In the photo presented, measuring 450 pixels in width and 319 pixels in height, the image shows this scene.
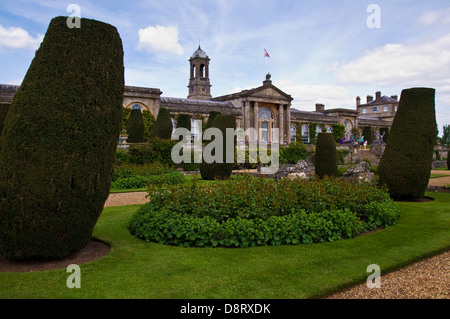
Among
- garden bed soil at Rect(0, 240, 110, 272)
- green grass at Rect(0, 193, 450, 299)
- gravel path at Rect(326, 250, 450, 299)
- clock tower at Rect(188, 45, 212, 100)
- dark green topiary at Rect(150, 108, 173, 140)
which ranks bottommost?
gravel path at Rect(326, 250, 450, 299)

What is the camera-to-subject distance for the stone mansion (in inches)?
1282

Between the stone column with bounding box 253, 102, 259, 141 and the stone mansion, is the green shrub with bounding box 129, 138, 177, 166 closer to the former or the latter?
the stone mansion

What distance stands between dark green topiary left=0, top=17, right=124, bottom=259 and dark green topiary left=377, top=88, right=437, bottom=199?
30.5 feet

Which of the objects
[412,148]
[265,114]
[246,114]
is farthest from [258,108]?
[412,148]

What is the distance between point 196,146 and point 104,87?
2071cm

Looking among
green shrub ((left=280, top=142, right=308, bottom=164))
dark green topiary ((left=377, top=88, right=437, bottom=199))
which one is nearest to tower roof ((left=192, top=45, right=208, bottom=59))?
green shrub ((left=280, top=142, right=308, bottom=164))

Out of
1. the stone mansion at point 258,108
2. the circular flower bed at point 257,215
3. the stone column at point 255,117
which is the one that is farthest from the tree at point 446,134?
the circular flower bed at point 257,215

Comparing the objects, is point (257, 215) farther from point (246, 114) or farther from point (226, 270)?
point (246, 114)

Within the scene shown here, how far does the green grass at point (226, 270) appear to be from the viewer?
13.6ft

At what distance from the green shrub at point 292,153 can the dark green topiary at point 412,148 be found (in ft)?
56.7

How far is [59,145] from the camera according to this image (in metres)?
4.82

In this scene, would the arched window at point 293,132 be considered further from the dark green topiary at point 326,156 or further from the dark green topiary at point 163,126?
the dark green topiary at point 326,156
